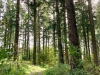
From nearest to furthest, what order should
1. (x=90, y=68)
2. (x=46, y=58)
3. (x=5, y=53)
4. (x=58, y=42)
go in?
(x=5, y=53) → (x=90, y=68) → (x=58, y=42) → (x=46, y=58)

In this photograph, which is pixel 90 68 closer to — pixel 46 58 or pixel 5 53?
pixel 5 53

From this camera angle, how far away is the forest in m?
3.04

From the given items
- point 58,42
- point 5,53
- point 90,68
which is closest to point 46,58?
point 58,42

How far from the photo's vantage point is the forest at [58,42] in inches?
120

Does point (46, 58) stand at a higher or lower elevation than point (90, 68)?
lower

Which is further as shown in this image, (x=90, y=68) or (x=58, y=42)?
(x=58, y=42)

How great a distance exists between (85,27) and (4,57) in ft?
82.7

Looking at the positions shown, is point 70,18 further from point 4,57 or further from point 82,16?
point 82,16

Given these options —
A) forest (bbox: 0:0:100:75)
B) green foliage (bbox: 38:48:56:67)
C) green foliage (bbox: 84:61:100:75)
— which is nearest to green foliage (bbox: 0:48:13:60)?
forest (bbox: 0:0:100:75)

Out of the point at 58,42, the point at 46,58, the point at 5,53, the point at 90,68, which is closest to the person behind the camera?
the point at 5,53

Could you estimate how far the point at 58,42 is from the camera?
15.3 m

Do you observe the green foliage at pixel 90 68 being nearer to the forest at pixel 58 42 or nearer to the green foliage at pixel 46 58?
the forest at pixel 58 42

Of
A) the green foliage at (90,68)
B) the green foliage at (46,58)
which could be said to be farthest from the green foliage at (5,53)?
the green foliage at (46,58)

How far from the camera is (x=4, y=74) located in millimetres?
2857
